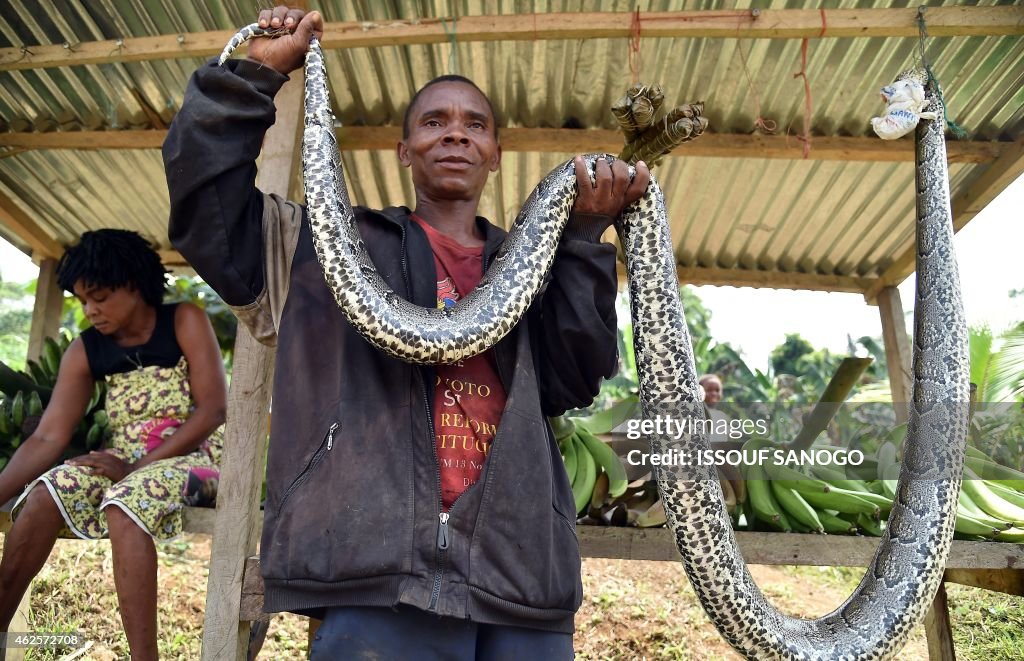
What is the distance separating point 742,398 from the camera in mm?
19953

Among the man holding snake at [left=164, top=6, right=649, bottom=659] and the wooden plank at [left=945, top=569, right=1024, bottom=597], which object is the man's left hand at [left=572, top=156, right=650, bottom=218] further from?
the wooden plank at [left=945, top=569, right=1024, bottom=597]

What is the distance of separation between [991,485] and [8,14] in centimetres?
583

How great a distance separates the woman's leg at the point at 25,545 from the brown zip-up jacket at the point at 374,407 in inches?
69.1

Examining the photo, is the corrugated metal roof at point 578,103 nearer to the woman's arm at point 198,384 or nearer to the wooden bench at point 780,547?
the woman's arm at point 198,384

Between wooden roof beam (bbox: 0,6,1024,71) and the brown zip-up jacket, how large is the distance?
1.73 metres

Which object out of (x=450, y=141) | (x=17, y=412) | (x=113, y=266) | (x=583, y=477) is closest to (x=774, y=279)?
(x=583, y=477)

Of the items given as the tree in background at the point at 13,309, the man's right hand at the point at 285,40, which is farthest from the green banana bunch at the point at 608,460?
the tree in background at the point at 13,309

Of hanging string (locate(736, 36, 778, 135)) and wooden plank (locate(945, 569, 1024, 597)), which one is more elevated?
hanging string (locate(736, 36, 778, 135))

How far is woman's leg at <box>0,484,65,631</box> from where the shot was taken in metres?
3.40

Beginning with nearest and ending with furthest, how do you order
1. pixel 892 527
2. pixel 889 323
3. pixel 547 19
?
pixel 892 527
pixel 547 19
pixel 889 323

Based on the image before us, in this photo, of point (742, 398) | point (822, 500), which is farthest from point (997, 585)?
point (742, 398)

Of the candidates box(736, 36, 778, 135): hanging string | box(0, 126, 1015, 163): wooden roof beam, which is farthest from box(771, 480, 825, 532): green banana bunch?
box(0, 126, 1015, 163): wooden roof beam

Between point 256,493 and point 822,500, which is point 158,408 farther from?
point 822,500

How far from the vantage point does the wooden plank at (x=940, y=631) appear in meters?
4.25
